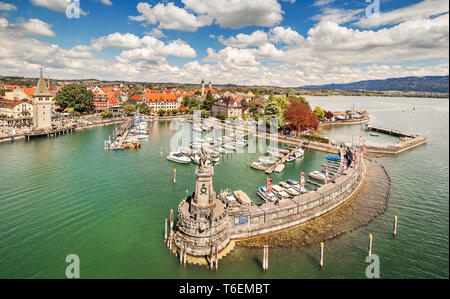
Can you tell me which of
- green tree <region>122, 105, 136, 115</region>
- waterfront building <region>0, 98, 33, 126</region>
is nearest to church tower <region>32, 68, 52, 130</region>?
waterfront building <region>0, 98, 33, 126</region>

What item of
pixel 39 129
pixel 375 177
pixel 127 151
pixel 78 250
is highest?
pixel 39 129

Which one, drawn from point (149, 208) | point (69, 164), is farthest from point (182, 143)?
point (149, 208)

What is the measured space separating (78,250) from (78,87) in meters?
92.9

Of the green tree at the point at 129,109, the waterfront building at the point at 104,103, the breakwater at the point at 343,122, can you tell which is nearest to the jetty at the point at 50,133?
the green tree at the point at 129,109

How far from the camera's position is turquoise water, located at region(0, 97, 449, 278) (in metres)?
17.6

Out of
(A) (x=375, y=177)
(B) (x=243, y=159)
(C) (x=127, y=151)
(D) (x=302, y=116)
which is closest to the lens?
(A) (x=375, y=177)

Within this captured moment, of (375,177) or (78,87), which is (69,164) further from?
(78,87)

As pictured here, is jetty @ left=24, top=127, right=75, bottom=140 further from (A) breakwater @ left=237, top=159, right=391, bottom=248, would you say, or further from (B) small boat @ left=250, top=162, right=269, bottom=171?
(A) breakwater @ left=237, top=159, right=391, bottom=248

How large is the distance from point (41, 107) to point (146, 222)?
62891 millimetres

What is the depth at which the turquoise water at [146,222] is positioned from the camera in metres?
17.6

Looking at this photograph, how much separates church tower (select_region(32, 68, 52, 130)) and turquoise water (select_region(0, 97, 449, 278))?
26565 mm

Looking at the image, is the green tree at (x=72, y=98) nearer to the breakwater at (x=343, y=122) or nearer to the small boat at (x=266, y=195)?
the small boat at (x=266, y=195)
